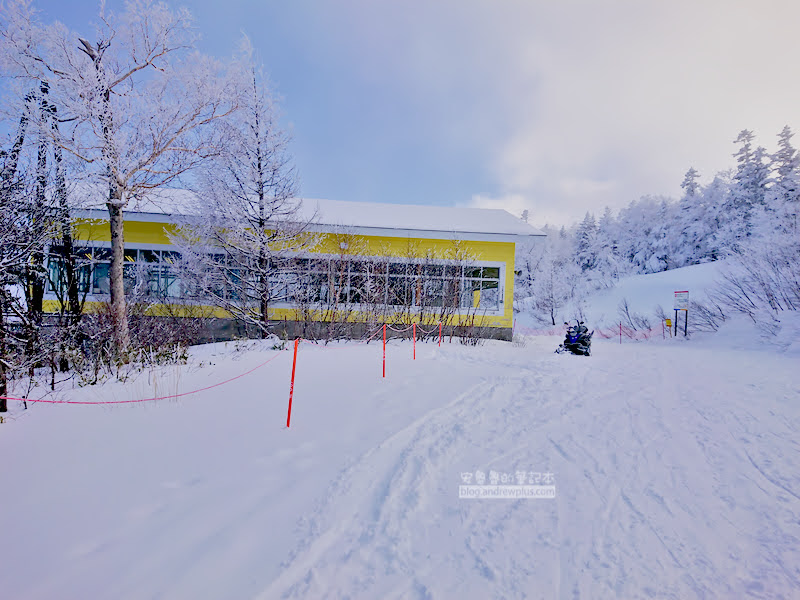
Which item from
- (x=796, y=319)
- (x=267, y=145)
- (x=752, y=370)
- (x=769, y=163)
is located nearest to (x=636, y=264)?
(x=769, y=163)

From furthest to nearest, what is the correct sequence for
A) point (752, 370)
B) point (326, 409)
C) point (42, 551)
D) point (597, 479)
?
1. point (752, 370)
2. point (326, 409)
3. point (597, 479)
4. point (42, 551)

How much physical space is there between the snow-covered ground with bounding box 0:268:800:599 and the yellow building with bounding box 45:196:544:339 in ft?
23.8

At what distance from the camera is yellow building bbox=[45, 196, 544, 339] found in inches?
494

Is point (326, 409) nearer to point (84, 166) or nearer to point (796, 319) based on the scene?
point (84, 166)

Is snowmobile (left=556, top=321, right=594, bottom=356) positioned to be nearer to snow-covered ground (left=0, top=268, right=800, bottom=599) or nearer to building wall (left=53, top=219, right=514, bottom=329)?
building wall (left=53, top=219, right=514, bottom=329)

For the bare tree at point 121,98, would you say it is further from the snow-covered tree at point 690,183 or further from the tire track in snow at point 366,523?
the snow-covered tree at point 690,183

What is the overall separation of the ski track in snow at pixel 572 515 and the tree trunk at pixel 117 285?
22.6ft

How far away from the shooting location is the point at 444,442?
3990 mm

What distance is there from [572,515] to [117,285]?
9513 mm

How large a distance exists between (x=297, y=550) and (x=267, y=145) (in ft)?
37.2

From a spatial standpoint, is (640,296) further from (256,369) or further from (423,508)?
(423,508)

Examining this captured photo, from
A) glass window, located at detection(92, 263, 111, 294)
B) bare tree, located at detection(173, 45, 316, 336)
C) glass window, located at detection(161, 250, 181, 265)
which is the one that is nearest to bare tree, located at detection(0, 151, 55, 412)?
bare tree, located at detection(173, 45, 316, 336)

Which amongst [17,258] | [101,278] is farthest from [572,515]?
[101,278]

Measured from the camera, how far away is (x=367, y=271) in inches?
521
